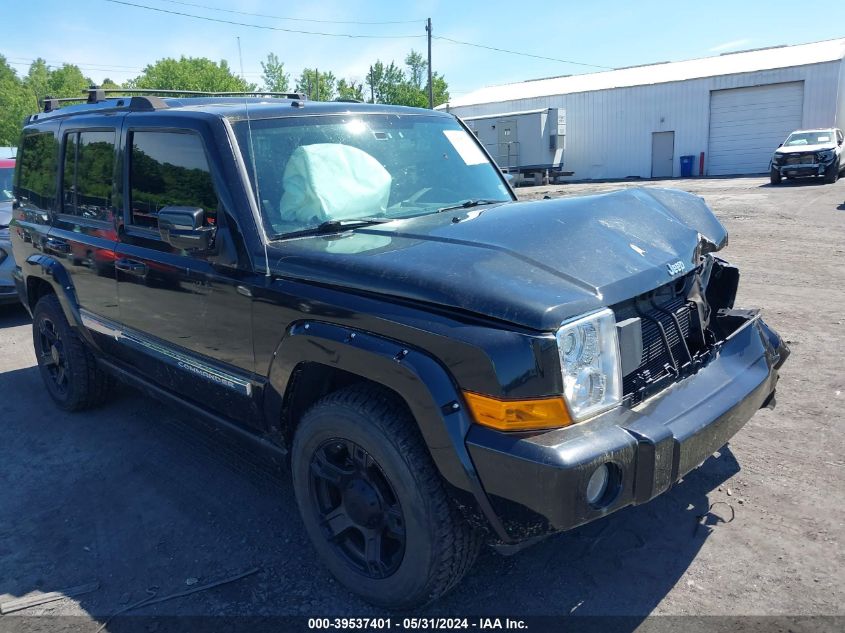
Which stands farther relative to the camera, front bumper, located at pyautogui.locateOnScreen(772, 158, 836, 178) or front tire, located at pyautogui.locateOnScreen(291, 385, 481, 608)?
front bumper, located at pyautogui.locateOnScreen(772, 158, 836, 178)

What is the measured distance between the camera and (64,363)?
16.0 feet

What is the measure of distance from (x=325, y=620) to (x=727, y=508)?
77.5 inches

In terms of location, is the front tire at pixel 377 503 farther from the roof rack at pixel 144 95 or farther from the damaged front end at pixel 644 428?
the roof rack at pixel 144 95

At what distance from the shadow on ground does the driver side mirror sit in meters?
1.06

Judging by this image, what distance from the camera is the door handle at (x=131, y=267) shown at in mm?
3561

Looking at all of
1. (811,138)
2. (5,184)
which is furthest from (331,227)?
(811,138)

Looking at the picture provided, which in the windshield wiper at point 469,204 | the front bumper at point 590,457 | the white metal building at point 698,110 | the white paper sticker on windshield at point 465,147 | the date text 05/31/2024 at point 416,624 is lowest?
the date text 05/31/2024 at point 416,624

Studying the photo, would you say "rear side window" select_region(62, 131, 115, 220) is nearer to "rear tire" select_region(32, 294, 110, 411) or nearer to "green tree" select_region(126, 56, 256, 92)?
"rear tire" select_region(32, 294, 110, 411)

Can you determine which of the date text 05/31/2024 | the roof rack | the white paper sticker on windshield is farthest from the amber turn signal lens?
the roof rack

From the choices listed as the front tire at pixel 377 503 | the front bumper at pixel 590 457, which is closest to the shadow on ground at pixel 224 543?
the front tire at pixel 377 503

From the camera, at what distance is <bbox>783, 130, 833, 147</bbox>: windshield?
21.6 m

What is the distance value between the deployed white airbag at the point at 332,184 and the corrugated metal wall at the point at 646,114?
3148cm

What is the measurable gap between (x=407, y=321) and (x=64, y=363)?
3.64m

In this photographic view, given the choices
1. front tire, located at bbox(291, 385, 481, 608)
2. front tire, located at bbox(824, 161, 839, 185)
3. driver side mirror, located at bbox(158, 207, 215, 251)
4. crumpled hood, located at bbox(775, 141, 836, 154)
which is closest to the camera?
front tire, located at bbox(291, 385, 481, 608)
